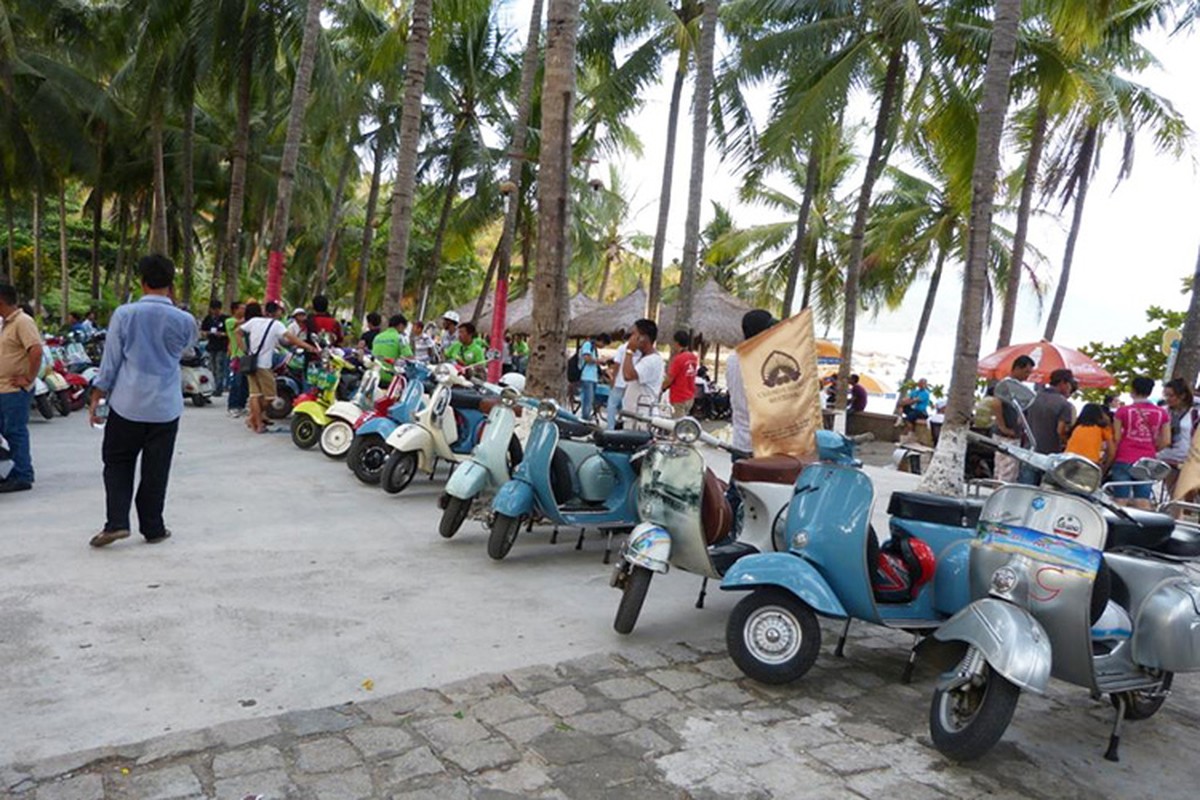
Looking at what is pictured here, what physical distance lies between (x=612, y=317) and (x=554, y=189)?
47.1ft

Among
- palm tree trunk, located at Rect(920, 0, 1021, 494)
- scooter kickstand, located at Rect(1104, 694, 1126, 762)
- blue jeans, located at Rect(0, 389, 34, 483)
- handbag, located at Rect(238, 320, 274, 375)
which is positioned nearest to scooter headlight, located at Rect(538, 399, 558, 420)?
scooter kickstand, located at Rect(1104, 694, 1126, 762)

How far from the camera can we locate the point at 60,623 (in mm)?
3959

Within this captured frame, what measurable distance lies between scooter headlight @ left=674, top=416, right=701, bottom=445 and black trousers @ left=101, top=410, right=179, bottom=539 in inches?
120

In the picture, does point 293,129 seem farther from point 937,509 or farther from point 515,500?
point 937,509

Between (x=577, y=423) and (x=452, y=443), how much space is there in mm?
1993

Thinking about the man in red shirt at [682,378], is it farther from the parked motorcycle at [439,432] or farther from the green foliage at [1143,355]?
the green foliage at [1143,355]

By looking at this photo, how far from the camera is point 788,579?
3762mm

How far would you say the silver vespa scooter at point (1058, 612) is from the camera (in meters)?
3.16

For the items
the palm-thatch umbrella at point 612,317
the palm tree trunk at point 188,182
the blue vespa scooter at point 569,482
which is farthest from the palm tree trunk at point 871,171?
the palm tree trunk at point 188,182

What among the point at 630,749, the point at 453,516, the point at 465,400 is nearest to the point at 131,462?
the point at 453,516

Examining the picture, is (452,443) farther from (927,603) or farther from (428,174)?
(428,174)

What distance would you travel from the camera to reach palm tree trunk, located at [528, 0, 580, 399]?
6.55 metres

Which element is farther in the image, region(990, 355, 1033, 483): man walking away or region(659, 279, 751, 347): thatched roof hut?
region(659, 279, 751, 347): thatched roof hut

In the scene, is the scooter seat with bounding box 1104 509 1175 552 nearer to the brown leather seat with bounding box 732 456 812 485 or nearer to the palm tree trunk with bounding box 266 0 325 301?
the brown leather seat with bounding box 732 456 812 485
